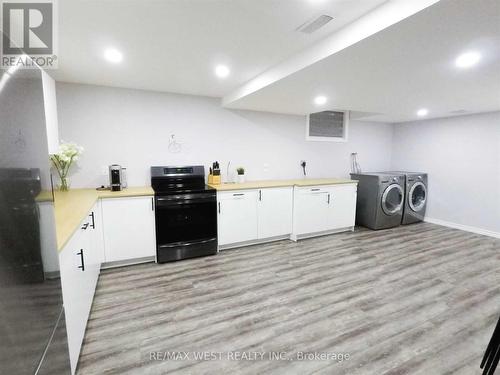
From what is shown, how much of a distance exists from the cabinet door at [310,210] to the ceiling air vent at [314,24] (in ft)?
8.07

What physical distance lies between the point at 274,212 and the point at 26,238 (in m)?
3.22

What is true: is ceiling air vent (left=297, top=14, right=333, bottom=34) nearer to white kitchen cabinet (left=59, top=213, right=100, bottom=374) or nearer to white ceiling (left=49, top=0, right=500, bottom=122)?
white ceiling (left=49, top=0, right=500, bottom=122)

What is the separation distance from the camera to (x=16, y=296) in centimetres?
71

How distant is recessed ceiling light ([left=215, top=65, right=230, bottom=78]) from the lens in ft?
8.28

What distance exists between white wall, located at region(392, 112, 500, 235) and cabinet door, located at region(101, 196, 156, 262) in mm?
5213

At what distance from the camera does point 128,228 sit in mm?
2959

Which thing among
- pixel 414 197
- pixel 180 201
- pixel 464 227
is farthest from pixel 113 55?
pixel 464 227

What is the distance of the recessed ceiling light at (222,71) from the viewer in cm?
252

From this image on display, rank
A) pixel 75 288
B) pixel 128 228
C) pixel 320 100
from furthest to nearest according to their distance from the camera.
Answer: pixel 320 100 < pixel 128 228 < pixel 75 288

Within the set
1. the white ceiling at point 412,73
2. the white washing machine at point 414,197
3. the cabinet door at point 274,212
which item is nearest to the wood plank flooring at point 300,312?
the cabinet door at point 274,212

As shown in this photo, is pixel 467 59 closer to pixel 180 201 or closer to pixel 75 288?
pixel 180 201

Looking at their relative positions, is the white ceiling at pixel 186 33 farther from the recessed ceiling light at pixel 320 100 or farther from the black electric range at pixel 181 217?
the black electric range at pixel 181 217

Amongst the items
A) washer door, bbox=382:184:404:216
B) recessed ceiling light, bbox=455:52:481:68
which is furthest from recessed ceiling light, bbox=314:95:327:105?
washer door, bbox=382:184:404:216

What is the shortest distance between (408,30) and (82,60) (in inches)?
103
